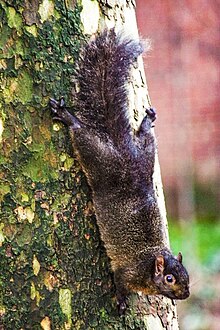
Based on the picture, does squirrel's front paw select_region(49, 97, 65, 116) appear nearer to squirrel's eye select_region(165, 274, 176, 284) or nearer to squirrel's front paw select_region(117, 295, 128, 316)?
squirrel's front paw select_region(117, 295, 128, 316)

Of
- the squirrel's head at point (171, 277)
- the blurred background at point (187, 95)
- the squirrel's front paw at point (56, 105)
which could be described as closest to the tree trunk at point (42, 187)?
the squirrel's front paw at point (56, 105)

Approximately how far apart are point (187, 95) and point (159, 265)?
5.41 metres

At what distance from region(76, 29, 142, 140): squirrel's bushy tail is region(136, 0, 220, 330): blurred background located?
5.30m

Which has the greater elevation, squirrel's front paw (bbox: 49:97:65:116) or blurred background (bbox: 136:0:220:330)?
blurred background (bbox: 136:0:220:330)

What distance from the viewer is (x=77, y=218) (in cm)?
162

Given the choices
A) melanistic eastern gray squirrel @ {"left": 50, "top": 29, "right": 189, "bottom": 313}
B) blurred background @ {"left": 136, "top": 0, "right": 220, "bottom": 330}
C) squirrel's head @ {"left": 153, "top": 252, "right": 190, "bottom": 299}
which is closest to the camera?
melanistic eastern gray squirrel @ {"left": 50, "top": 29, "right": 189, "bottom": 313}

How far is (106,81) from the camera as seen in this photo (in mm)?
1799

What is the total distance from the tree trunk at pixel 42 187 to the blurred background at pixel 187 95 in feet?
18.0

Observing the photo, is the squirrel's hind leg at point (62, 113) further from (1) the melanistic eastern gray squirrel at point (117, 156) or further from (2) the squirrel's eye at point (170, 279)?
(2) the squirrel's eye at point (170, 279)

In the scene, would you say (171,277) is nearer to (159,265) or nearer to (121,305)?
(159,265)

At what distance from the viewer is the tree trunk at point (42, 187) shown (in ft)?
5.03

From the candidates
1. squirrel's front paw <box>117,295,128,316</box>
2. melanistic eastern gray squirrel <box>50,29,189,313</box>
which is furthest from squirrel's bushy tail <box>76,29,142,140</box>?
squirrel's front paw <box>117,295,128,316</box>

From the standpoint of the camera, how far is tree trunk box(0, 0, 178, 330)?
5.03ft

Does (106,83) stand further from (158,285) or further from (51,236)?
(158,285)
